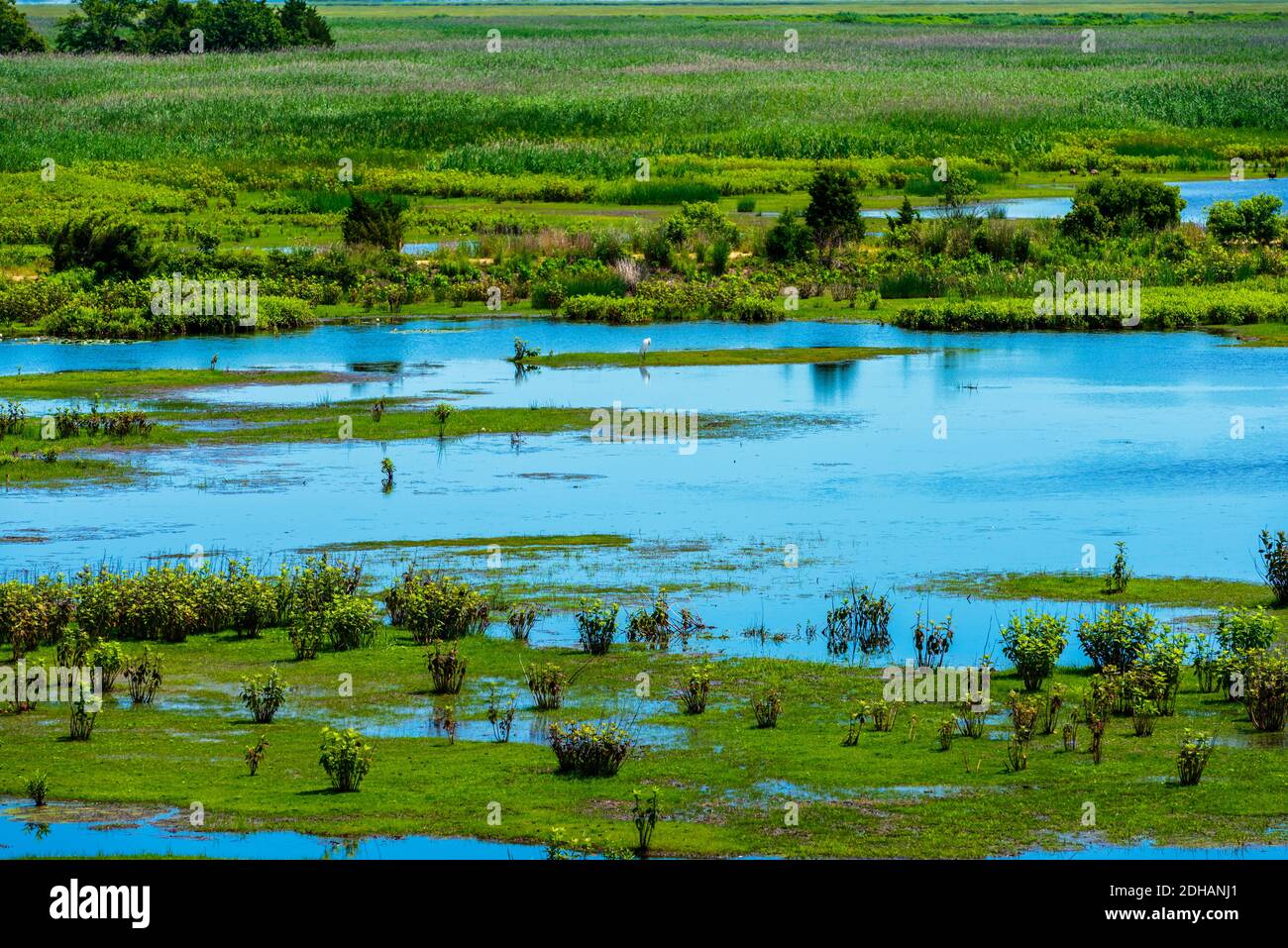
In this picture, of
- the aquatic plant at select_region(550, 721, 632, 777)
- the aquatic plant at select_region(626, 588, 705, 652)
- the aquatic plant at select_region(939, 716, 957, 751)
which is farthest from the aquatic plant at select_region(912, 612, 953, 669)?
the aquatic plant at select_region(550, 721, 632, 777)

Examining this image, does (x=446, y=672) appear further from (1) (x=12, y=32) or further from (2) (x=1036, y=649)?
(1) (x=12, y=32)

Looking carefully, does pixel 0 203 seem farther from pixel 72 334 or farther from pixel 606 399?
pixel 606 399

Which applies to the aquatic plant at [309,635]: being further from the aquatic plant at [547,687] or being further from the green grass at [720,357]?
the green grass at [720,357]

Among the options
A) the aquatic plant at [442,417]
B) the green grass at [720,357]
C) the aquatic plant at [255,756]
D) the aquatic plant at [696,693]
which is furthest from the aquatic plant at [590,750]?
the green grass at [720,357]

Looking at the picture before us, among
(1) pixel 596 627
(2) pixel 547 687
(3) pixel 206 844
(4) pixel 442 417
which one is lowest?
(3) pixel 206 844

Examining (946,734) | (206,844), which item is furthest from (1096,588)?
(206,844)

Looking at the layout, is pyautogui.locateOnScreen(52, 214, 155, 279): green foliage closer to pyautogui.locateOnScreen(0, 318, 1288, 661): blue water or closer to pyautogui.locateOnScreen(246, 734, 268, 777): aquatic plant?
pyautogui.locateOnScreen(0, 318, 1288, 661): blue water

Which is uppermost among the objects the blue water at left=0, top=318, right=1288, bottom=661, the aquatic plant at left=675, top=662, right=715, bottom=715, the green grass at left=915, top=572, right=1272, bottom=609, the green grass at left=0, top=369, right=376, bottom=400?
the green grass at left=0, top=369, right=376, bottom=400
